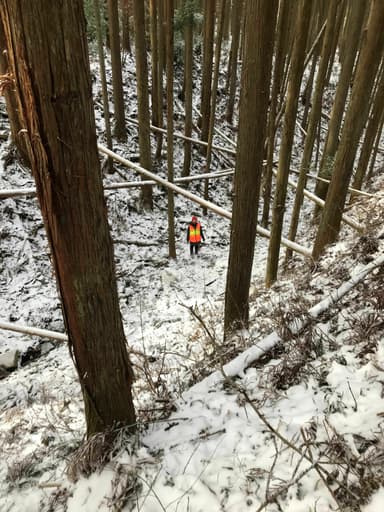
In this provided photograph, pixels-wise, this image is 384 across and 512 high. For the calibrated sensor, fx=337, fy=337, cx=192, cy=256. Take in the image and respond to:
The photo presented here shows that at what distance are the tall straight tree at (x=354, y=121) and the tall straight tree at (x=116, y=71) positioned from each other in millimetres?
6971

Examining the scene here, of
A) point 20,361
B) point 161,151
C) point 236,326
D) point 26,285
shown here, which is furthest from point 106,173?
point 236,326

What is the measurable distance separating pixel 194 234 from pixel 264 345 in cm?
595

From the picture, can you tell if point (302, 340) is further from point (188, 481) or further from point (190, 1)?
point (190, 1)

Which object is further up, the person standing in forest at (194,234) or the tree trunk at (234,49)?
the tree trunk at (234,49)

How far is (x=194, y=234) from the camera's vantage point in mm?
8633

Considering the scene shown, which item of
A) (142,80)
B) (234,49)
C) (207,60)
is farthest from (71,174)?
(234,49)

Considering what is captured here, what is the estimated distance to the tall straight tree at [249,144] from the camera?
117 inches

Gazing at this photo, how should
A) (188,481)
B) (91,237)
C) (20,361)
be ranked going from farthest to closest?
(20,361), (188,481), (91,237)

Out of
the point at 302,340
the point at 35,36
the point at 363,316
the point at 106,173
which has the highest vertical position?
the point at 35,36

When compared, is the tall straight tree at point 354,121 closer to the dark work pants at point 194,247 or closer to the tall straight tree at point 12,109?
the dark work pants at point 194,247

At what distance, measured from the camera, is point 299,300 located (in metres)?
3.62

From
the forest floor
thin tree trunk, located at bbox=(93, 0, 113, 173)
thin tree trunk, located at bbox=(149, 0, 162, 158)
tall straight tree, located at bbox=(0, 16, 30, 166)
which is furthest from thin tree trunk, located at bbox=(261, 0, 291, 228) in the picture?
thin tree trunk, located at bbox=(93, 0, 113, 173)

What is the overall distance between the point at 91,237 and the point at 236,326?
109 inches

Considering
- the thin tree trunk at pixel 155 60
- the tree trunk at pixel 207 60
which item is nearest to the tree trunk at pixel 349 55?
the tree trunk at pixel 207 60
